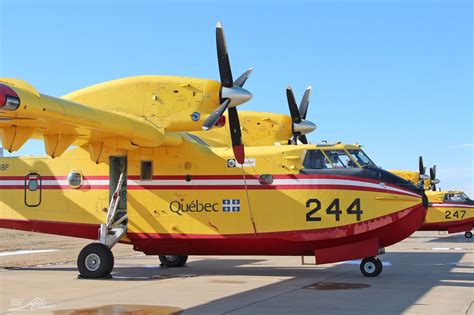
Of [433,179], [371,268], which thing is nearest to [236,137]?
[371,268]

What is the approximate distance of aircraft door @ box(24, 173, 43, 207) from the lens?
17609 mm

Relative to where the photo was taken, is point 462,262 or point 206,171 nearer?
point 206,171

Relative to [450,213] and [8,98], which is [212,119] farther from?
[450,213]

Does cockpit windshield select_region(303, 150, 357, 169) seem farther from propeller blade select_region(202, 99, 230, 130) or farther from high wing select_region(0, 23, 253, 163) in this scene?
propeller blade select_region(202, 99, 230, 130)

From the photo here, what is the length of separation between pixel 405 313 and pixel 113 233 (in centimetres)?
908

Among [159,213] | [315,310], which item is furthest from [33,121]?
[315,310]

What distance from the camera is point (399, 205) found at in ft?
49.3

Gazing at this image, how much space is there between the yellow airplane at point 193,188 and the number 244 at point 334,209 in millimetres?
27

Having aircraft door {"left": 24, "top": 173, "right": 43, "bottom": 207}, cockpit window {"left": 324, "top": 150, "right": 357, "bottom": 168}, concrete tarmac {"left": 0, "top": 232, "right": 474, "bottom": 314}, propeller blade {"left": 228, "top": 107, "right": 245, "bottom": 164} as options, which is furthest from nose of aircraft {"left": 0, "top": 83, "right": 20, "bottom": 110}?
cockpit window {"left": 324, "top": 150, "right": 357, "bottom": 168}

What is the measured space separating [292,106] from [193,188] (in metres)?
6.27

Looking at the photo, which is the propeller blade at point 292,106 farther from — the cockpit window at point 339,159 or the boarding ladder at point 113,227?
the boarding ladder at point 113,227

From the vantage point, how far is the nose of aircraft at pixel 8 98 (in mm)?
10656

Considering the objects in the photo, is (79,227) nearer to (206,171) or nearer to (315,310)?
(206,171)

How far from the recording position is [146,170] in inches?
658
